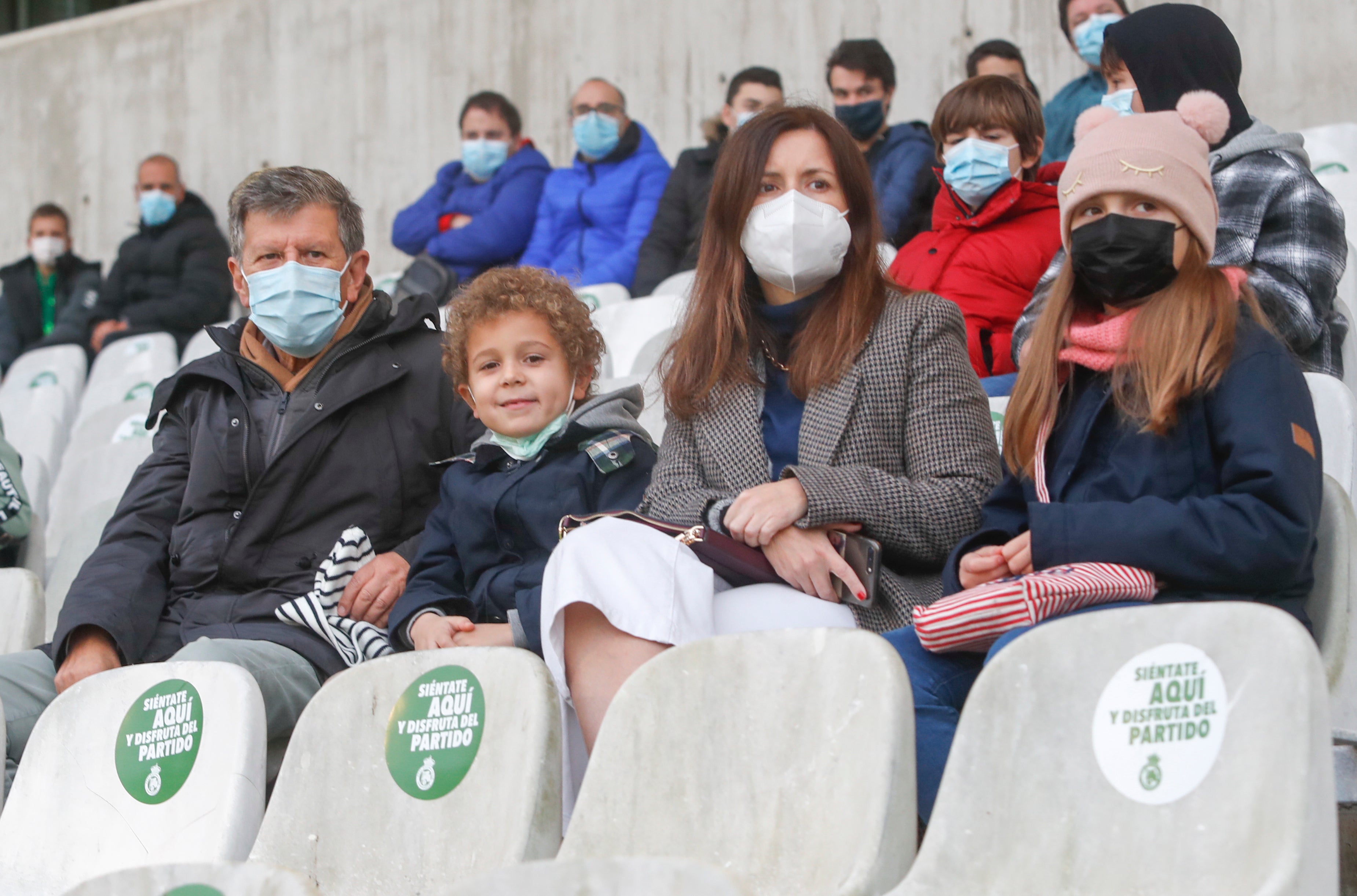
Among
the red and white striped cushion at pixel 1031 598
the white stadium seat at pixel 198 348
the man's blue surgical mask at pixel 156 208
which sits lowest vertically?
the red and white striped cushion at pixel 1031 598

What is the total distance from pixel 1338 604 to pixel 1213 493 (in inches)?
8.7

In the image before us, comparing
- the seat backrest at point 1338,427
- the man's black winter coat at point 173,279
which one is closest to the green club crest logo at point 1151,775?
the seat backrest at point 1338,427

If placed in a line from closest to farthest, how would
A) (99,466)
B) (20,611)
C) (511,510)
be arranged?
(511,510) → (20,611) → (99,466)

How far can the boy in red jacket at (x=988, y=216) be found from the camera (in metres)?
3.43

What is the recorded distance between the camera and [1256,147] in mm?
2744

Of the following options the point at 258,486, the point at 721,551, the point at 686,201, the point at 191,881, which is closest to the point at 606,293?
the point at 686,201

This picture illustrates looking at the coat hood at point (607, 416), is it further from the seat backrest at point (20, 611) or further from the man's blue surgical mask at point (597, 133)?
the man's blue surgical mask at point (597, 133)

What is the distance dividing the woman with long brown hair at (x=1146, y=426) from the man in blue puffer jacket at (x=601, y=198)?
356 centimetres

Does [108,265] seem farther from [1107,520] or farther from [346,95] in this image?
[1107,520]

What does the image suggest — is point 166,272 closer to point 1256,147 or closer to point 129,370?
point 129,370

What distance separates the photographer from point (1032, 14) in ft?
21.1

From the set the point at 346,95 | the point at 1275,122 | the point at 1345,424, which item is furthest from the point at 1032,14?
the point at 1345,424

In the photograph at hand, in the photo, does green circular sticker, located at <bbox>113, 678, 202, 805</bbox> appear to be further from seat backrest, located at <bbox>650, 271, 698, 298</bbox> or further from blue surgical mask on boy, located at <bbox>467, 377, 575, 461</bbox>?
seat backrest, located at <bbox>650, 271, 698, 298</bbox>

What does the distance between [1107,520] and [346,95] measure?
24.2 feet
